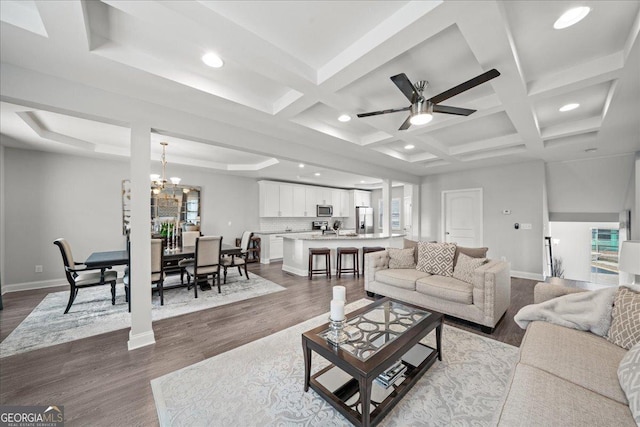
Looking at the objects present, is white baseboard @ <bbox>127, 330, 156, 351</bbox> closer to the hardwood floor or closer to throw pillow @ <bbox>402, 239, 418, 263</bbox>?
the hardwood floor

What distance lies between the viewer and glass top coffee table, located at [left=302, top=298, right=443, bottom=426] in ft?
4.81

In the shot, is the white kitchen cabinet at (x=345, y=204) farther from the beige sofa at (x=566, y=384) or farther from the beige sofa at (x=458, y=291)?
the beige sofa at (x=566, y=384)

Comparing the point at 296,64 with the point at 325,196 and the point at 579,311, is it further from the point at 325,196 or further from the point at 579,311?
the point at 325,196

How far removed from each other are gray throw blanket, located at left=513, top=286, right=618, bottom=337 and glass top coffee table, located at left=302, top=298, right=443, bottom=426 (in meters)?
0.81

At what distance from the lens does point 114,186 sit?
16.8ft

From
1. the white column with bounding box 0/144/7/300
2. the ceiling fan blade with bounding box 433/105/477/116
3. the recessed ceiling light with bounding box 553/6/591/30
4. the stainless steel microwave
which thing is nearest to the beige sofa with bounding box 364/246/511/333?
the ceiling fan blade with bounding box 433/105/477/116

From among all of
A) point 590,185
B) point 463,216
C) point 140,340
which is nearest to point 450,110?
point 140,340

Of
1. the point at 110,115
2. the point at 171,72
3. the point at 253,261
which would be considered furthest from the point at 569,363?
the point at 253,261

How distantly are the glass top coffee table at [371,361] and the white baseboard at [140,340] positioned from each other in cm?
182

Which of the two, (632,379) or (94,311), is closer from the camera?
(632,379)

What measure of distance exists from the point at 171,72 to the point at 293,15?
4.16 feet

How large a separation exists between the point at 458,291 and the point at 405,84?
7.77 ft

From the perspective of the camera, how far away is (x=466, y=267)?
10.1ft

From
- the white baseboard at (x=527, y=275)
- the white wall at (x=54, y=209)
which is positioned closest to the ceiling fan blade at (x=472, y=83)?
the white baseboard at (x=527, y=275)
